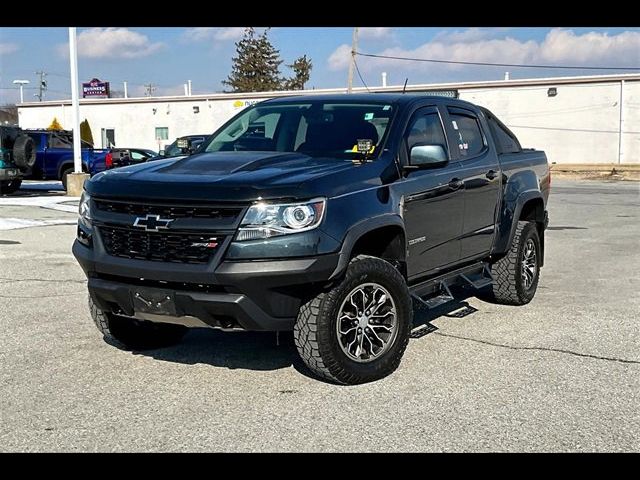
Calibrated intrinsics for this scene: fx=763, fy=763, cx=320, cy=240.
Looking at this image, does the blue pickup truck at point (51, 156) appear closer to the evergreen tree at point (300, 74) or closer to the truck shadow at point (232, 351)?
the truck shadow at point (232, 351)

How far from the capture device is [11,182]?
20266 mm

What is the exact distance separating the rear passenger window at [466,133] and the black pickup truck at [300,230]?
7 centimetres

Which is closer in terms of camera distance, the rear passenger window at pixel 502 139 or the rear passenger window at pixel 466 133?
the rear passenger window at pixel 466 133

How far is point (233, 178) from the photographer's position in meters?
4.65

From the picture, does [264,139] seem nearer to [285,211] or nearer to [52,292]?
[285,211]

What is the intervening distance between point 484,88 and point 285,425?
36.7 meters

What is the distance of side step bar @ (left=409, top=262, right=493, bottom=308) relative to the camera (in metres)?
5.81

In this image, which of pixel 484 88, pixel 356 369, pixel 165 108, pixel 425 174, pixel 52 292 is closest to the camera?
pixel 356 369

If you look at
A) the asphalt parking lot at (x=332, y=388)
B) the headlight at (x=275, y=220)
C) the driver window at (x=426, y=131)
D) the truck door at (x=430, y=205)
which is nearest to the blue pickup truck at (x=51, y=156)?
the asphalt parking lot at (x=332, y=388)

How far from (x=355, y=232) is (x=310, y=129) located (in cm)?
139

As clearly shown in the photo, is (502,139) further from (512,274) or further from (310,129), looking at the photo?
(310,129)

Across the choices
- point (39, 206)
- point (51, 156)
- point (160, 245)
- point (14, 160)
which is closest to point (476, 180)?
point (160, 245)

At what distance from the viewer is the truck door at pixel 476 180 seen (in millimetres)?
6336
